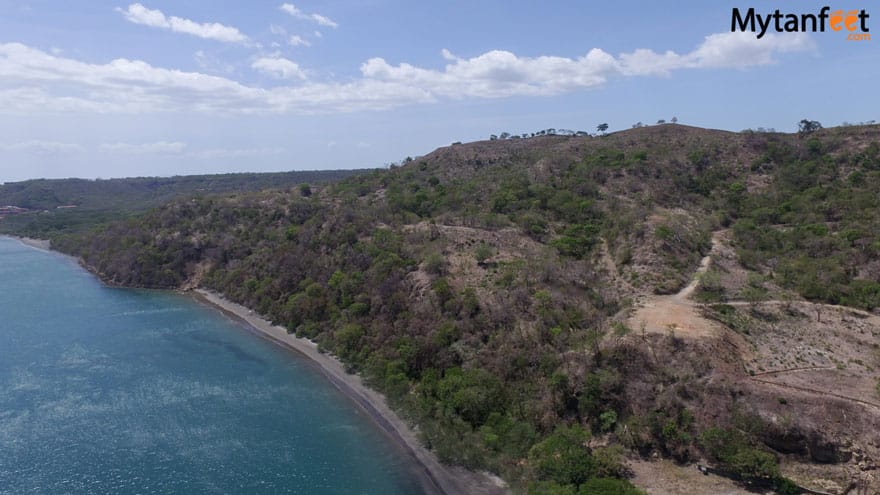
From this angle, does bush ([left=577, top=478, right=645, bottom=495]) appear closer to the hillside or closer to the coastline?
the hillside

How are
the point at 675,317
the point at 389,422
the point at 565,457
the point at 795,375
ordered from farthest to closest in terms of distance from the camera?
1. the point at 389,422
2. the point at 675,317
3. the point at 795,375
4. the point at 565,457

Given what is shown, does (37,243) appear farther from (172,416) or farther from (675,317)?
(675,317)

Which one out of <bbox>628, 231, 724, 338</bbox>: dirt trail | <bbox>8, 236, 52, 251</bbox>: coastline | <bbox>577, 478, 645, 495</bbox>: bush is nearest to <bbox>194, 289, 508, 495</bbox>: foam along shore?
<bbox>577, 478, 645, 495</bbox>: bush

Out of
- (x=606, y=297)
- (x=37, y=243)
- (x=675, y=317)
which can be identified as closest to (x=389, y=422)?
(x=606, y=297)

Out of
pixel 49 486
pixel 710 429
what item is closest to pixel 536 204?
pixel 710 429

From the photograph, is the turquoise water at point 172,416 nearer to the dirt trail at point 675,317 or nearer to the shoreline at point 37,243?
the dirt trail at point 675,317

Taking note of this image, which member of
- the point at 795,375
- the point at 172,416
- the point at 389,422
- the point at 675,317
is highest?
the point at 675,317

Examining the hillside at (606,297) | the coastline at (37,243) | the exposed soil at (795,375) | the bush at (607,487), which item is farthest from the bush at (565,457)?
the coastline at (37,243)

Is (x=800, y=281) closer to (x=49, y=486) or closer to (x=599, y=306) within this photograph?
(x=599, y=306)

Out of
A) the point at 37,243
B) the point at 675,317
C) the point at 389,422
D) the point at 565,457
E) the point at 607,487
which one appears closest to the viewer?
the point at 607,487
